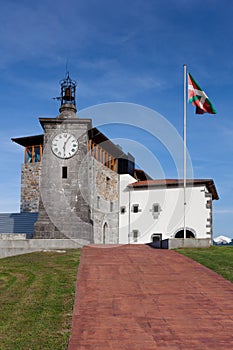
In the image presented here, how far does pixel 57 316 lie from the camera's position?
23.5ft

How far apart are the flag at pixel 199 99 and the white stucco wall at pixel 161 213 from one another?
13.8m

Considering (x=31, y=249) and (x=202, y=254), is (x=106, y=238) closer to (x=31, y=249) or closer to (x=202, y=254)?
(x=31, y=249)

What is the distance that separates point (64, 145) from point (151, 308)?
51.4 ft

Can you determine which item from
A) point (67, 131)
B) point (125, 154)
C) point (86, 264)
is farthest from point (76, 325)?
point (125, 154)

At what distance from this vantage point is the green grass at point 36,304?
5.95 metres

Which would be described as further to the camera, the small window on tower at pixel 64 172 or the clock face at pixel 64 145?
the clock face at pixel 64 145

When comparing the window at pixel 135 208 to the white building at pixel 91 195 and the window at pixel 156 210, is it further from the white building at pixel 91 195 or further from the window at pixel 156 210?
the window at pixel 156 210

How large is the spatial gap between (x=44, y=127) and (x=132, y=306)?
16.4 meters

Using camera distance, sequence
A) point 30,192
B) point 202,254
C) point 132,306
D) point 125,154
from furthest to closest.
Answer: point 125,154 → point 30,192 → point 202,254 → point 132,306

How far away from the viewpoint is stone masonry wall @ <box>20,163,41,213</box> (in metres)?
33.3

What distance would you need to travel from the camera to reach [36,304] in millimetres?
7914

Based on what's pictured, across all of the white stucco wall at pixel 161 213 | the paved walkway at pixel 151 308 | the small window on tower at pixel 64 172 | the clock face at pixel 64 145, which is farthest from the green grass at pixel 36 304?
the white stucco wall at pixel 161 213

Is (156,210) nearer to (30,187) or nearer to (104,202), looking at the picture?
(104,202)

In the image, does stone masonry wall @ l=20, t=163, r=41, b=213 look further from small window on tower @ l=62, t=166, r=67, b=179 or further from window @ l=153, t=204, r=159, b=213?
small window on tower @ l=62, t=166, r=67, b=179
